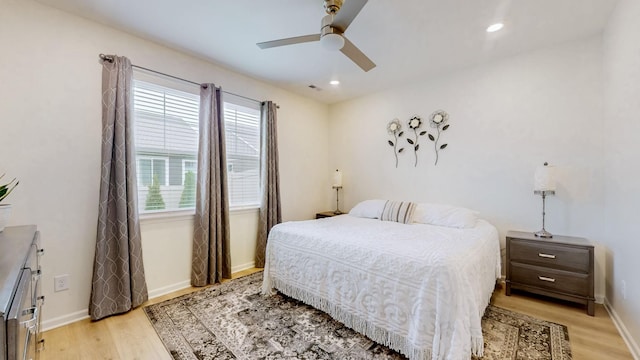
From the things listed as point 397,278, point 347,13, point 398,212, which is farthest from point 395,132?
point 397,278

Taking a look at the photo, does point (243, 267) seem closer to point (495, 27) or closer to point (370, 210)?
point (370, 210)

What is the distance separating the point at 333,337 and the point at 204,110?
2639mm

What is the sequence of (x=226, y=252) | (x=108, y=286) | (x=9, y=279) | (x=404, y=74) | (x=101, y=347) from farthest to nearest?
(x=404, y=74)
(x=226, y=252)
(x=108, y=286)
(x=101, y=347)
(x=9, y=279)

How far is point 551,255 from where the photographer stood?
2.41 metres

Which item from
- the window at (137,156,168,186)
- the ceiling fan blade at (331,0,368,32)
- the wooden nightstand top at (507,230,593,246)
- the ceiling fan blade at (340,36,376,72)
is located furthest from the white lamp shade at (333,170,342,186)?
the ceiling fan blade at (331,0,368,32)

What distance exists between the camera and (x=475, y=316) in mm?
1603

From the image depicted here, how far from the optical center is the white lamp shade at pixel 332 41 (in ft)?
5.98

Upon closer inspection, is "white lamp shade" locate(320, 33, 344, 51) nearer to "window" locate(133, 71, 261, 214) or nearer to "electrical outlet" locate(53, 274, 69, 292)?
"window" locate(133, 71, 261, 214)

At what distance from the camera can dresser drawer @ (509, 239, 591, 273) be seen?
2.28 m

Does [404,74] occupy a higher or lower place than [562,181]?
higher

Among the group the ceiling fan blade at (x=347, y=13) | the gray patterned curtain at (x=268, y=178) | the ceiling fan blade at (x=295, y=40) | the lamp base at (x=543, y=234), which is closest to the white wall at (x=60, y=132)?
the gray patterned curtain at (x=268, y=178)

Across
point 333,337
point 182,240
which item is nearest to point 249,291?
point 182,240

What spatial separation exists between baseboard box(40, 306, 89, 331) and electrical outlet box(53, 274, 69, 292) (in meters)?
0.23

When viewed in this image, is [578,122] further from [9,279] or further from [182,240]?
[182,240]
